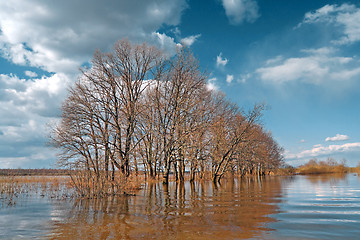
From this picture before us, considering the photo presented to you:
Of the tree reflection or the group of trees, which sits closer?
the tree reflection

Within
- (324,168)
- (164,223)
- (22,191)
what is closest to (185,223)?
(164,223)

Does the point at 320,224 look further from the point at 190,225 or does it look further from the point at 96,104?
the point at 96,104

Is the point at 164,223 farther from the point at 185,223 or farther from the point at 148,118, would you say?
the point at 148,118

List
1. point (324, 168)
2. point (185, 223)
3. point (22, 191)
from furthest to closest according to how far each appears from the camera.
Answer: point (324, 168), point (22, 191), point (185, 223)

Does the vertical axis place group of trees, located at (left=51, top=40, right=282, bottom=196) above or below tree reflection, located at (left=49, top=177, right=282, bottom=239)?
above

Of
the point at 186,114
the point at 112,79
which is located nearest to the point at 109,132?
the point at 112,79

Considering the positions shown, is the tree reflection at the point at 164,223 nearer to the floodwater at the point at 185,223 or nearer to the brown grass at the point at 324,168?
the floodwater at the point at 185,223

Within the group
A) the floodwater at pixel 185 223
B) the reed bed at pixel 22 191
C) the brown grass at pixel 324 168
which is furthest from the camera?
the brown grass at pixel 324 168

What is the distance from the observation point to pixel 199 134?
1172 inches

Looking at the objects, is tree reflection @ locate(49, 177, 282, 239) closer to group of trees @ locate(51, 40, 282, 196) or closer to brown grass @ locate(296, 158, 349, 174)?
group of trees @ locate(51, 40, 282, 196)

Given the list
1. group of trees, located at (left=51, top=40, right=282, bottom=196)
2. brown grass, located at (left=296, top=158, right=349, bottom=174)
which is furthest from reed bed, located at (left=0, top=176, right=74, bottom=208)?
brown grass, located at (left=296, top=158, right=349, bottom=174)

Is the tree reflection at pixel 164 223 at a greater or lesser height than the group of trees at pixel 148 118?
lesser

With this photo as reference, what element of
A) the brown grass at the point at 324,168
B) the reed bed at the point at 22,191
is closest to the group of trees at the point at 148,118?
the reed bed at the point at 22,191

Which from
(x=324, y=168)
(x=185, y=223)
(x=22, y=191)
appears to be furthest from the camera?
(x=324, y=168)
